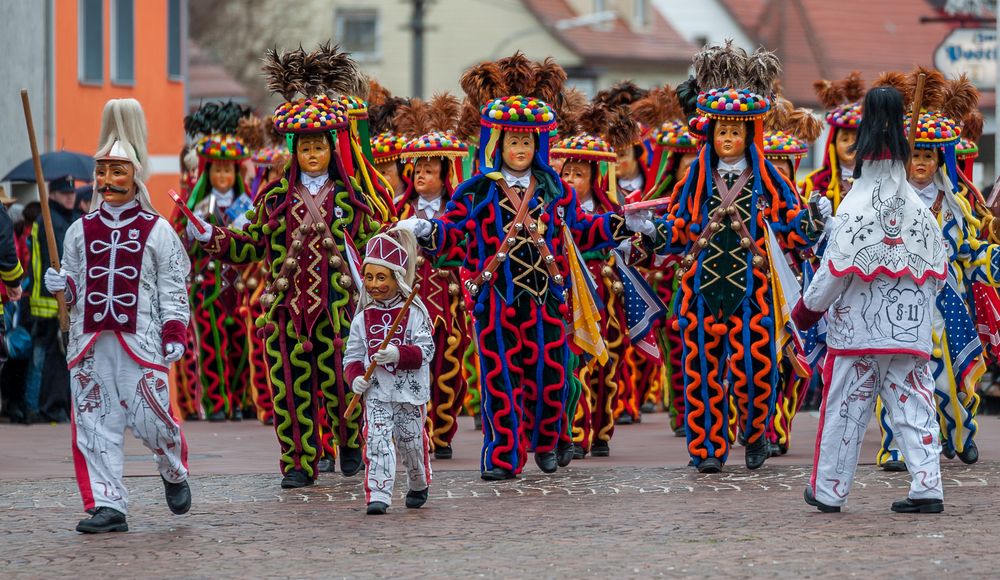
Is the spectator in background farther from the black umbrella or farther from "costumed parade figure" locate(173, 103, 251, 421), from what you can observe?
"costumed parade figure" locate(173, 103, 251, 421)

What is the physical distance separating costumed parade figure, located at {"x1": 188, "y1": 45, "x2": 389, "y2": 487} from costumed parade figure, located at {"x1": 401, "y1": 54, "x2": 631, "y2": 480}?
1.76ft

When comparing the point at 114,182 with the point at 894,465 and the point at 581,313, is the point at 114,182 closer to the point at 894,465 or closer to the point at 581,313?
the point at 581,313

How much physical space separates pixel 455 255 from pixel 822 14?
148ft

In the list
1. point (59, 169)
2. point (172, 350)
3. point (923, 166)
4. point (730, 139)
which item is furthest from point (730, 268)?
point (59, 169)

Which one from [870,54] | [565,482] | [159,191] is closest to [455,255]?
[565,482]

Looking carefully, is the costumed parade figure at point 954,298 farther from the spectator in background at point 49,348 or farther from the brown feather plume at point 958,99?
the spectator in background at point 49,348

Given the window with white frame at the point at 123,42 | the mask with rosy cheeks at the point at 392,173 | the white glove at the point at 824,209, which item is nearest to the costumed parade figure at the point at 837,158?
the white glove at the point at 824,209

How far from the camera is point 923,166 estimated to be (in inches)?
478

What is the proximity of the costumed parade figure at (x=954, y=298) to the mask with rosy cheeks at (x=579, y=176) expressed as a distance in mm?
2375

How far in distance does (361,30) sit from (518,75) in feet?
156

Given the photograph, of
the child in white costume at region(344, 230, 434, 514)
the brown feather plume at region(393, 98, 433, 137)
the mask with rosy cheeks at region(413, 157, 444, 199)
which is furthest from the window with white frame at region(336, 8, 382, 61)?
the child in white costume at region(344, 230, 434, 514)

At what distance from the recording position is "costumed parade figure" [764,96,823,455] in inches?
494

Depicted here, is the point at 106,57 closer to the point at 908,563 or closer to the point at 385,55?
the point at 908,563

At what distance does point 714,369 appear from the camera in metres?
11.8
